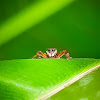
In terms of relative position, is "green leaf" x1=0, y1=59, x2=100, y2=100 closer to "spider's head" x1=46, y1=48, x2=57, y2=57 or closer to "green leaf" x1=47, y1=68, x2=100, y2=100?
"green leaf" x1=47, y1=68, x2=100, y2=100

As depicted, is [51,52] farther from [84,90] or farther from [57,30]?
[84,90]

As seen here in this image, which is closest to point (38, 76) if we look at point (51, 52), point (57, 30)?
point (57, 30)

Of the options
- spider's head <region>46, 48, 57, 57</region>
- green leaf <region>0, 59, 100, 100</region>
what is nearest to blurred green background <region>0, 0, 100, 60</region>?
spider's head <region>46, 48, 57, 57</region>

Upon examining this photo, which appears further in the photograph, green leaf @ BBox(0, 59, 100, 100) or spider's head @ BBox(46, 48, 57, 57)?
spider's head @ BBox(46, 48, 57, 57)

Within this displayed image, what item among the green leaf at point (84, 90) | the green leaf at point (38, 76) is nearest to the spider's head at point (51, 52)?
the green leaf at point (38, 76)

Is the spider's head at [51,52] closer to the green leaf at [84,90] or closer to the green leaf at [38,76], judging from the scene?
the green leaf at [38,76]

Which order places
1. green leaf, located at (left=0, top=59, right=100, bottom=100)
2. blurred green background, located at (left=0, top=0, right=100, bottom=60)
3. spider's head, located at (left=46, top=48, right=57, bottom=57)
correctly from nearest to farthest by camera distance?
1. green leaf, located at (left=0, top=59, right=100, bottom=100)
2. blurred green background, located at (left=0, top=0, right=100, bottom=60)
3. spider's head, located at (left=46, top=48, right=57, bottom=57)
